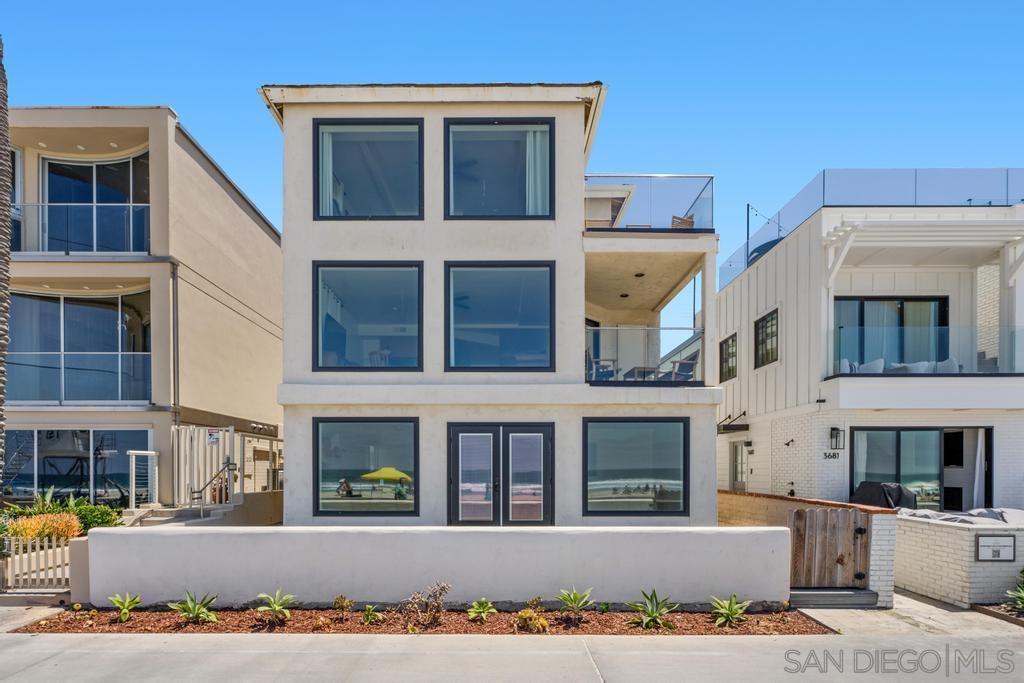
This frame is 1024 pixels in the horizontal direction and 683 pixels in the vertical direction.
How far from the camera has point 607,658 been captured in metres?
7.72

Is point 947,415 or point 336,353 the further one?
point 947,415

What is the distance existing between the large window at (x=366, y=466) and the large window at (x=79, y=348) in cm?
560

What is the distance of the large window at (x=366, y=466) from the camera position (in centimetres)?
1273

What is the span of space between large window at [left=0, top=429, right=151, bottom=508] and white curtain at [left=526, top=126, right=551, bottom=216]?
9.67 m

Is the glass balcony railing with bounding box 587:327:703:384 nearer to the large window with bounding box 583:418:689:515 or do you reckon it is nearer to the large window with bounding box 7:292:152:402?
the large window with bounding box 583:418:689:515

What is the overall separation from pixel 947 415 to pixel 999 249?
3530 millimetres

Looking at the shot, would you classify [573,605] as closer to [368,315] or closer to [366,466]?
[366,466]

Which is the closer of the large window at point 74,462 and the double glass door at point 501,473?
the double glass door at point 501,473

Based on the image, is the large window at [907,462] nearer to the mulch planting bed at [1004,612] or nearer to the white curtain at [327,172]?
the mulch planting bed at [1004,612]

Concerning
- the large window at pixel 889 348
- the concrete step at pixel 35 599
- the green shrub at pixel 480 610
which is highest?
the large window at pixel 889 348

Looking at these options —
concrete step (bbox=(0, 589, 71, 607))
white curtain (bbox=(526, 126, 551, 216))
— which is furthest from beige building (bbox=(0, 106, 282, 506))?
white curtain (bbox=(526, 126, 551, 216))

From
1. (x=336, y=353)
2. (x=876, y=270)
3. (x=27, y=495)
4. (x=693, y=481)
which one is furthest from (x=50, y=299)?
(x=876, y=270)

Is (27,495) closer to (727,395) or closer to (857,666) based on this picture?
(857,666)

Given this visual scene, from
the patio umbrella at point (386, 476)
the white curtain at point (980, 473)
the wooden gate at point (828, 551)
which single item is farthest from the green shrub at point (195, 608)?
the white curtain at point (980, 473)
